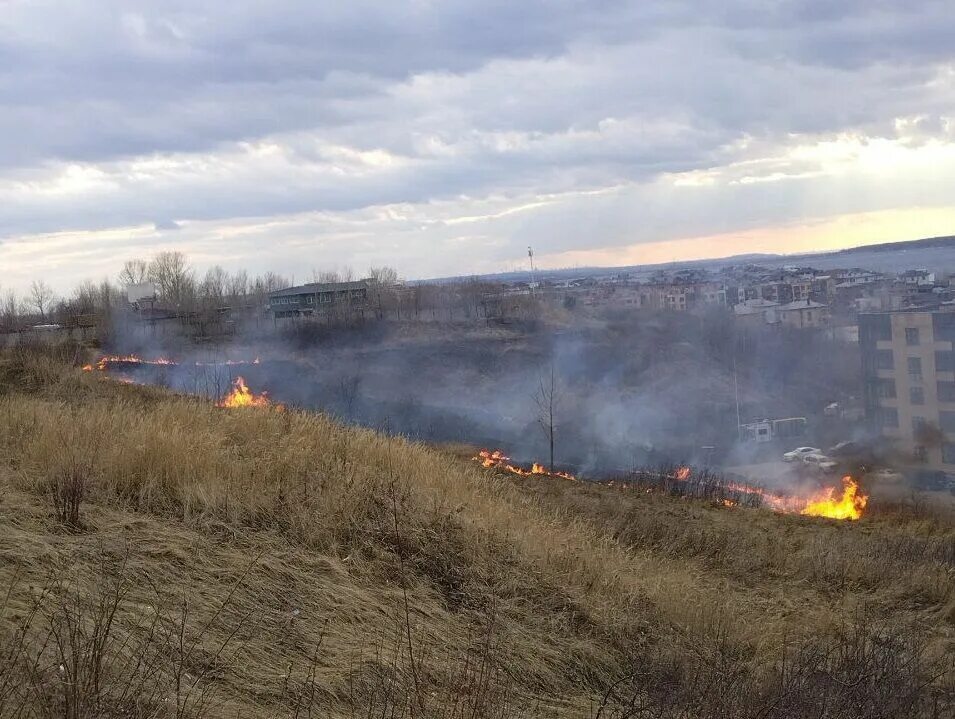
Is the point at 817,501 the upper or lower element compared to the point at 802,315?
lower

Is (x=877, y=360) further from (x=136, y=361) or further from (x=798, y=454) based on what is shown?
(x=136, y=361)

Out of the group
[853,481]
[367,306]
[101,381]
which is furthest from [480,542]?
[367,306]

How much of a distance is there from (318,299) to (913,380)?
54315 mm

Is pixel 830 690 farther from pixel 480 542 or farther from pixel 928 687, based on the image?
pixel 480 542

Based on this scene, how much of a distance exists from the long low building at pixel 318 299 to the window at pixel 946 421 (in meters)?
46.7

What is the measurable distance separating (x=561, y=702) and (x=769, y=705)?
1.26m

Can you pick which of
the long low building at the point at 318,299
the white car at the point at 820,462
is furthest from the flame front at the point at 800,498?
the long low building at the point at 318,299

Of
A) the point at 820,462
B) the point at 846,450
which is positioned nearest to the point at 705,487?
the point at 820,462

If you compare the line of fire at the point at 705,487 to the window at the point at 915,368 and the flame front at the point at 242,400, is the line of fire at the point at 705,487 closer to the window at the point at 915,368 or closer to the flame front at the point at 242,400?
the flame front at the point at 242,400

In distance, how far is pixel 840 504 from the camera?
30.2 m

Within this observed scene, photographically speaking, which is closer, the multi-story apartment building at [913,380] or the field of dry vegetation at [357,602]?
the field of dry vegetation at [357,602]

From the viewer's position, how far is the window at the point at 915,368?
1681 inches

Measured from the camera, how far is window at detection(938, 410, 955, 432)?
40.8 meters

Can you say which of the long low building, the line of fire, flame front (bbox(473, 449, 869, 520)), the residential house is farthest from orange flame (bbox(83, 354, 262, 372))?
the residential house
